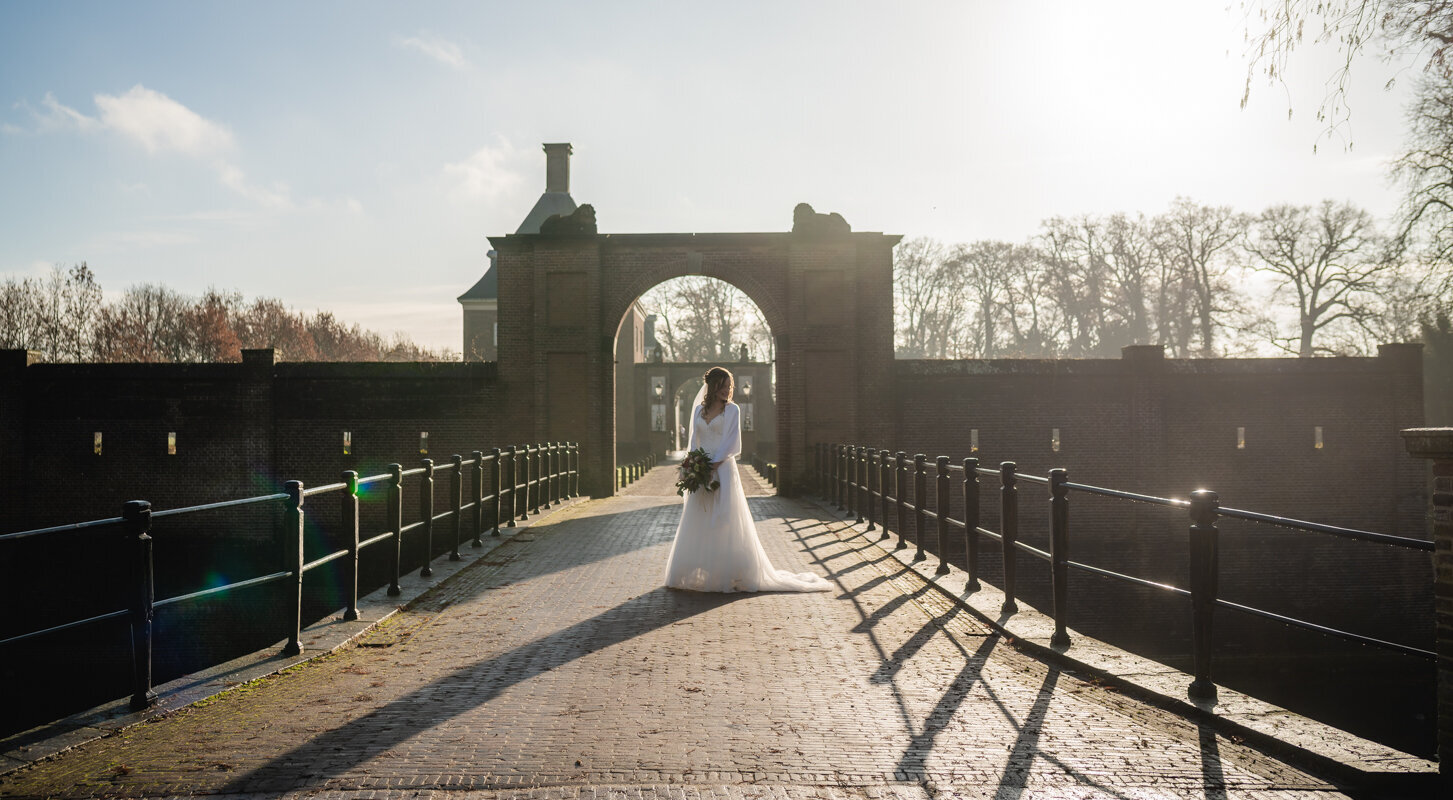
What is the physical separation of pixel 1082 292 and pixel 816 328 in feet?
113

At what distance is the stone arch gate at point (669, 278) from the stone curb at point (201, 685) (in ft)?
46.9

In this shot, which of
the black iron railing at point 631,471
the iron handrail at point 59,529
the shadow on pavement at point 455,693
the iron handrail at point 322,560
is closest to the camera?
the shadow on pavement at point 455,693

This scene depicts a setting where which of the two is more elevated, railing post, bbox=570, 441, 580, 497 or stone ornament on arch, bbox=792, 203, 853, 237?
stone ornament on arch, bbox=792, 203, 853, 237

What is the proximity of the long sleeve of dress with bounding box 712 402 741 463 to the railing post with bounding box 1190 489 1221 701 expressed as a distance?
158 inches

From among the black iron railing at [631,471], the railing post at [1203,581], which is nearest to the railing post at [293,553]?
the railing post at [1203,581]

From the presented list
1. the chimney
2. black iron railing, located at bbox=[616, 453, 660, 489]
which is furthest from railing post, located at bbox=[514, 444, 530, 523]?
the chimney

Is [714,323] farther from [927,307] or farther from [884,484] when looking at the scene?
[884,484]

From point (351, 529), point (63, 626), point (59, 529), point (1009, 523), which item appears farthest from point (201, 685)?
point (1009, 523)

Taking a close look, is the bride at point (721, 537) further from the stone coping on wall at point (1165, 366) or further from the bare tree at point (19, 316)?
the bare tree at point (19, 316)

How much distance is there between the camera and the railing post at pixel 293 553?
5.68 m

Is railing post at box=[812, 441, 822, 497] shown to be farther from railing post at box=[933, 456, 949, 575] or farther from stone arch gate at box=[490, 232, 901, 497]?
railing post at box=[933, 456, 949, 575]

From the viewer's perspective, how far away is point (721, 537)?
795 cm

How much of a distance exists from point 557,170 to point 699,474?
140 ft

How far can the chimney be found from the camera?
1880 inches
